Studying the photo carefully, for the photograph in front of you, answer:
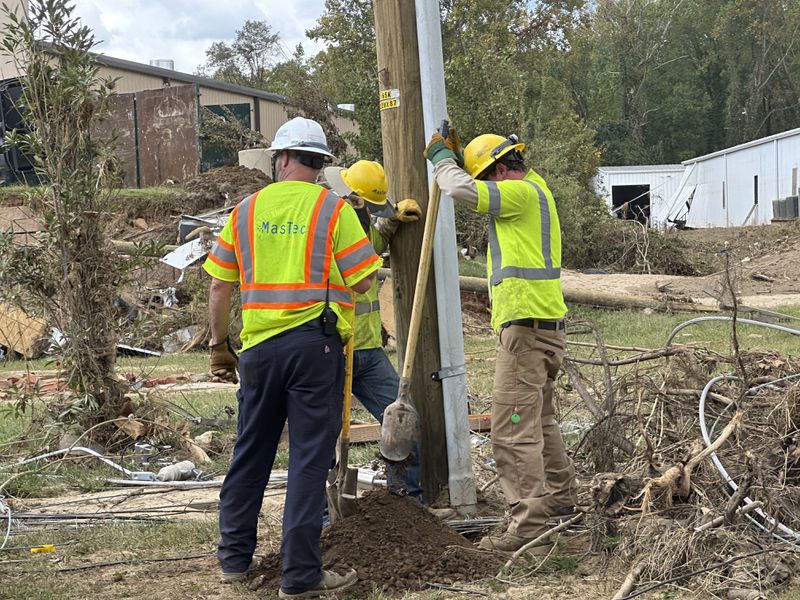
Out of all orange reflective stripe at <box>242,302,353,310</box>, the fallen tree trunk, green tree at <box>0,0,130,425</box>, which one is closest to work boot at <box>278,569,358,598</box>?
orange reflective stripe at <box>242,302,353,310</box>

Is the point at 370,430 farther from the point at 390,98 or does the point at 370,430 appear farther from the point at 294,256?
the point at 294,256

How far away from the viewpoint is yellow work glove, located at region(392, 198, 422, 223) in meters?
6.07

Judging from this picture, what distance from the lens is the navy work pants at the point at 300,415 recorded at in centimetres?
470

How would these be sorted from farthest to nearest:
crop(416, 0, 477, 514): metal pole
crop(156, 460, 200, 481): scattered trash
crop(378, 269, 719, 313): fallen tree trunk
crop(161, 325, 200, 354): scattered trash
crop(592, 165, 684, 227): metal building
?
crop(592, 165, 684, 227): metal building < crop(378, 269, 719, 313): fallen tree trunk < crop(161, 325, 200, 354): scattered trash < crop(156, 460, 200, 481): scattered trash < crop(416, 0, 477, 514): metal pole

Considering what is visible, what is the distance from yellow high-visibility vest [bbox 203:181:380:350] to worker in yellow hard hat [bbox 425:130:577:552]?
0.73 meters

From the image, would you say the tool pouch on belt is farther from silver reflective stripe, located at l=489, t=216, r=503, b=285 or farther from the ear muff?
silver reflective stripe, located at l=489, t=216, r=503, b=285

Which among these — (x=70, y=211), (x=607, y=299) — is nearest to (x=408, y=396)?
(x=70, y=211)

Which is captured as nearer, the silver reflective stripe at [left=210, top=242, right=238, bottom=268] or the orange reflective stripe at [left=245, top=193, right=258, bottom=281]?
the orange reflective stripe at [left=245, top=193, right=258, bottom=281]

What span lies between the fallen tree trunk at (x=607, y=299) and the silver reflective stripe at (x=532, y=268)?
37.9 ft

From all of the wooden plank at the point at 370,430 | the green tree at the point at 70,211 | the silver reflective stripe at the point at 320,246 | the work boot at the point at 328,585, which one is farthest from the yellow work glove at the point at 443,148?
the green tree at the point at 70,211

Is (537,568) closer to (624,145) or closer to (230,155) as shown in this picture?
(230,155)

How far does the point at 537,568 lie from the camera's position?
16.2 ft

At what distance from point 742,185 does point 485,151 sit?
37.1m

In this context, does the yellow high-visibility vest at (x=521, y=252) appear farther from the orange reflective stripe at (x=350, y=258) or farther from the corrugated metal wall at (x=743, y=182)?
the corrugated metal wall at (x=743, y=182)
